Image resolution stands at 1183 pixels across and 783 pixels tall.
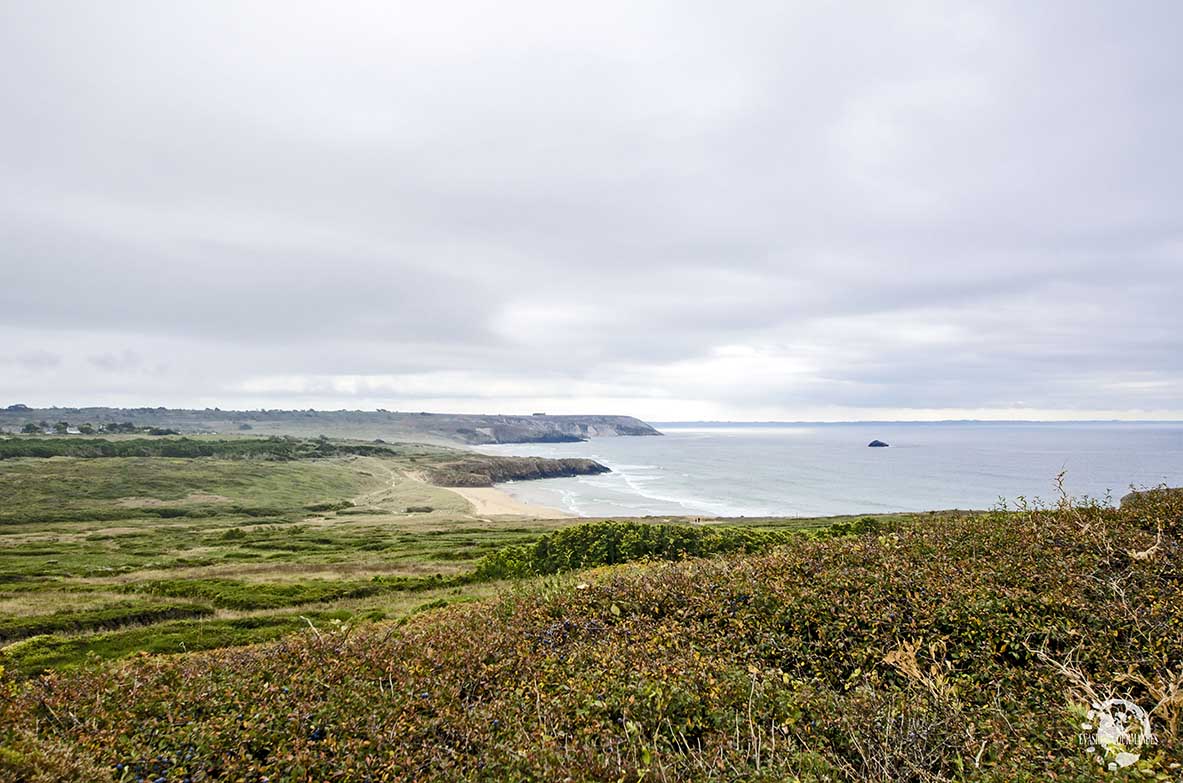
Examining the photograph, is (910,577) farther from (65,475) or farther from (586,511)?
(65,475)

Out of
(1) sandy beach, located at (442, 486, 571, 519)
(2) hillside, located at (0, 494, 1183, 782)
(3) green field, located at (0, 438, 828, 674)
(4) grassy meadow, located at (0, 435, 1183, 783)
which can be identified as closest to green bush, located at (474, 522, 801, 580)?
(3) green field, located at (0, 438, 828, 674)

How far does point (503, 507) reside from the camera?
84.1 metres

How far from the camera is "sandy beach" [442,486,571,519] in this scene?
75.9 meters

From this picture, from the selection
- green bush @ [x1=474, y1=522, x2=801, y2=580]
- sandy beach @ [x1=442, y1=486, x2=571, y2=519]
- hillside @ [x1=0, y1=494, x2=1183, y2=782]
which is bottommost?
sandy beach @ [x1=442, y1=486, x2=571, y2=519]

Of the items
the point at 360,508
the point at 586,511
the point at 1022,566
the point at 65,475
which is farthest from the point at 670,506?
the point at 65,475

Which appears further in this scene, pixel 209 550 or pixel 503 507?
pixel 503 507

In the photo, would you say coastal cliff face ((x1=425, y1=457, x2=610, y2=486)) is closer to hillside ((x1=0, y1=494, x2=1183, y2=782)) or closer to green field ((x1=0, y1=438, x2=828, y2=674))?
green field ((x1=0, y1=438, x2=828, y2=674))

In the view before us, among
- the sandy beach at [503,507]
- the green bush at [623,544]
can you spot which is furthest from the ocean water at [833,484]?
the green bush at [623,544]

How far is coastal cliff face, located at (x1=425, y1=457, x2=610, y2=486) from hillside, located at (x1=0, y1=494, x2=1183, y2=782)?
11403cm

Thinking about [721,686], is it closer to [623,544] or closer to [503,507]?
[623,544]

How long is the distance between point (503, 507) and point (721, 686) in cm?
7959

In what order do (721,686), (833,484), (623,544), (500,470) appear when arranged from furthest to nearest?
(500,470)
(833,484)
(623,544)
(721,686)

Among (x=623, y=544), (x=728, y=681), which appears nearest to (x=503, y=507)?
(x=623, y=544)

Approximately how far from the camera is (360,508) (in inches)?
3182
